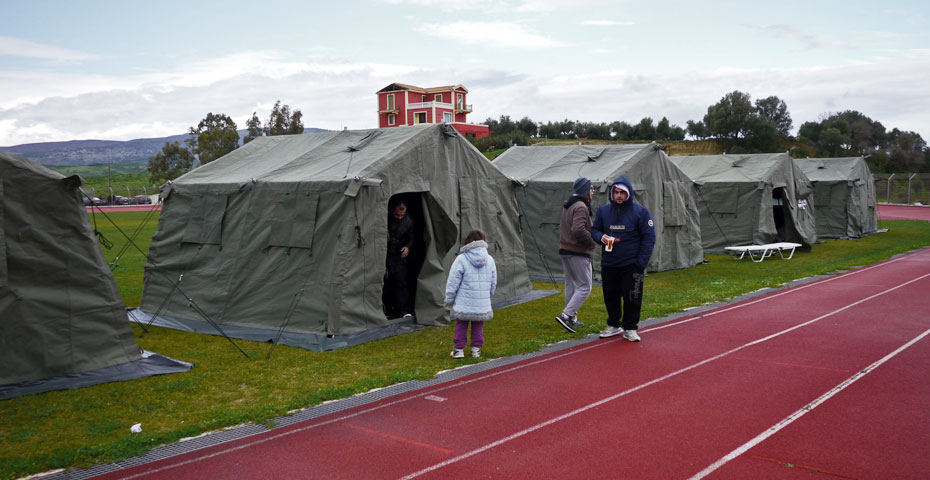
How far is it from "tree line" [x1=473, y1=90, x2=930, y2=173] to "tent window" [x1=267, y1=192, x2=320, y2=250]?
46145 millimetres

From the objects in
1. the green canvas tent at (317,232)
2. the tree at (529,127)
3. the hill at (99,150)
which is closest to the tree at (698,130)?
the tree at (529,127)

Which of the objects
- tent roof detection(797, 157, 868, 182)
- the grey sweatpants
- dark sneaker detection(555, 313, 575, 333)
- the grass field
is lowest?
the grass field

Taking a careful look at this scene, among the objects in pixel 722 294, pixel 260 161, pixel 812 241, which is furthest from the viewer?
pixel 812 241

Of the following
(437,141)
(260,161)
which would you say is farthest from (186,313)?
(437,141)

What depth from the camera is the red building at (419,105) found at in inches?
2581

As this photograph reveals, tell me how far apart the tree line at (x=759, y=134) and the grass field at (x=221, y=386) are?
46139mm

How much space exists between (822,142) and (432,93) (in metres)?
37.3

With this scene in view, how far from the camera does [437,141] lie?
10.5 metres

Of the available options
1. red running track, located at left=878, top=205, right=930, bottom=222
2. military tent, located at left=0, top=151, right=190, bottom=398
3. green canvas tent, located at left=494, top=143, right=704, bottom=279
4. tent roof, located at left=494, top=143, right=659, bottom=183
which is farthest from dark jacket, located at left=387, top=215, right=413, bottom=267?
red running track, located at left=878, top=205, right=930, bottom=222

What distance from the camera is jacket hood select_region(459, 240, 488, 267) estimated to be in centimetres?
782

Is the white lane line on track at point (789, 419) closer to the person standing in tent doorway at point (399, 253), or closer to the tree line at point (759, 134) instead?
the person standing in tent doorway at point (399, 253)

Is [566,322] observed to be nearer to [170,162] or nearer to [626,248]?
[626,248]

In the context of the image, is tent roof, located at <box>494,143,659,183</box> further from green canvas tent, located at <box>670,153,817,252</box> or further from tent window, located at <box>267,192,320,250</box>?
tent window, located at <box>267,192,320,250</box>

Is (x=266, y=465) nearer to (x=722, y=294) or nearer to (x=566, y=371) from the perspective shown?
(x=566, y=371)
